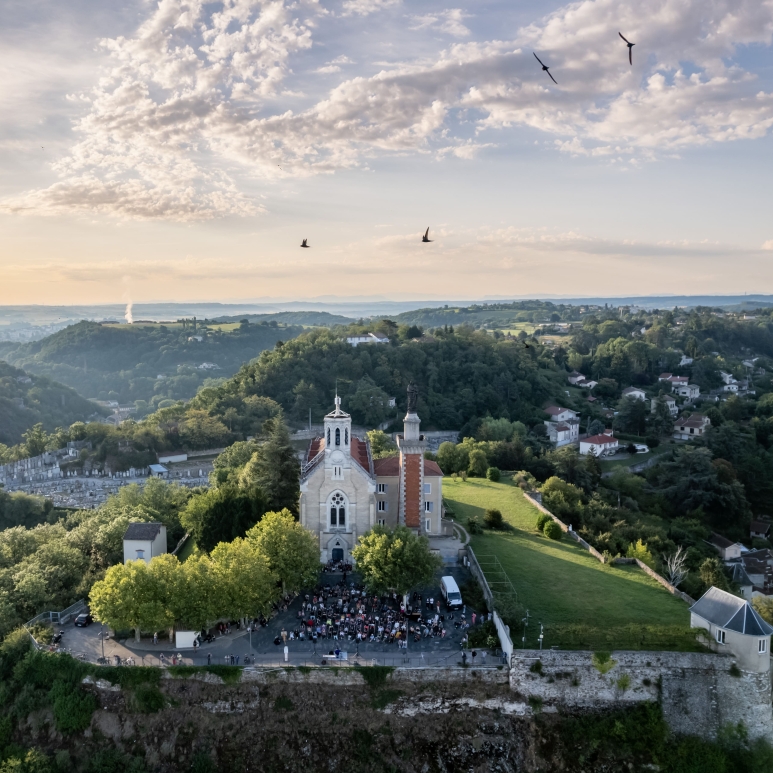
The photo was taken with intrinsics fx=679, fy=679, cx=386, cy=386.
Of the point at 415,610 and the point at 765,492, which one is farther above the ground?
the point at 415,610

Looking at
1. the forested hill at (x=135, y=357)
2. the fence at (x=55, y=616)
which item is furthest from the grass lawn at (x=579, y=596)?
the forested hill at (x=135, y=357)

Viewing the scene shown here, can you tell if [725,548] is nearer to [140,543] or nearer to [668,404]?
[668,404]

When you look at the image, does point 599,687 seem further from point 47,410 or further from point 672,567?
point 47,410

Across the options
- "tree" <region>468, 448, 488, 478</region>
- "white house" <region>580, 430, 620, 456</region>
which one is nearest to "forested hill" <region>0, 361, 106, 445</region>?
"tree" <region>468, 448, 488, 478</region>

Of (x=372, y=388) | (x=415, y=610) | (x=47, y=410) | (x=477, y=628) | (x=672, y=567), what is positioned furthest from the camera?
(x=47, y=410)

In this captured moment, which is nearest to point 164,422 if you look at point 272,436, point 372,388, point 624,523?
point 372,388

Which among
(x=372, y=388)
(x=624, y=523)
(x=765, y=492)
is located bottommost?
(x=765, y=492)
